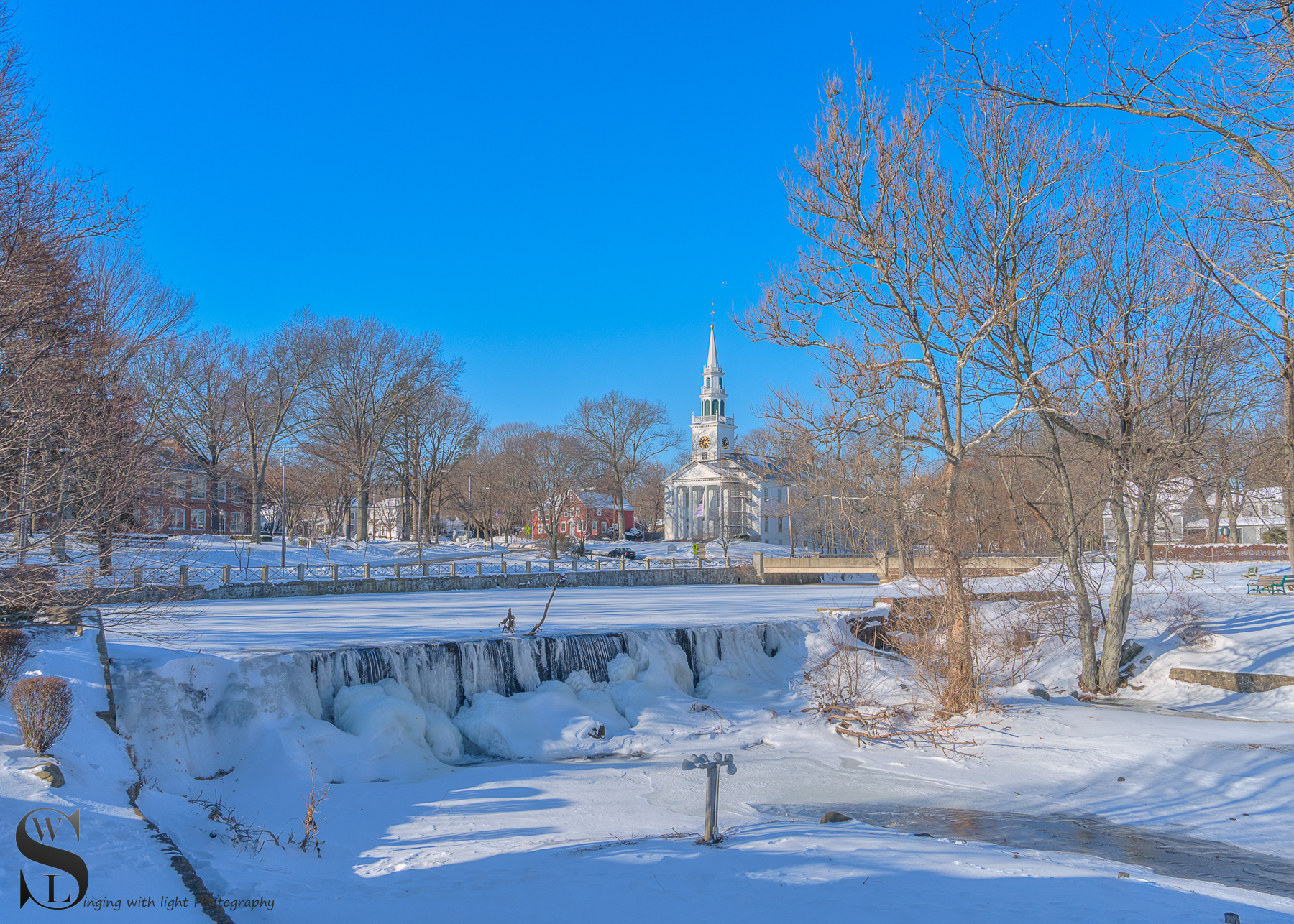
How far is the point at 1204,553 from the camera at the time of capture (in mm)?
36344

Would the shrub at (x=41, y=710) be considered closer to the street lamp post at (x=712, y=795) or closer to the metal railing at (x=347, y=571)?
the street lamp post at (x=712, y=795)

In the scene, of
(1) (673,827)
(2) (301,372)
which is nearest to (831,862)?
(1) (673,827)

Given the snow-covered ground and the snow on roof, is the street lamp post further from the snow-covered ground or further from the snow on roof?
the snow on roof

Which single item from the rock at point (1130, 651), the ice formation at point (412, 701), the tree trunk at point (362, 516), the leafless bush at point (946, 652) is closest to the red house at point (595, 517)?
the tree trunk at point (362, 516)

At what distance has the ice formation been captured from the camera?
40.1 ft

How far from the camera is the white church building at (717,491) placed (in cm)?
7600

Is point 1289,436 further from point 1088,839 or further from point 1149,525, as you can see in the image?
point 1088,839

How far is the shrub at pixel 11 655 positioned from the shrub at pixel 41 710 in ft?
4.70

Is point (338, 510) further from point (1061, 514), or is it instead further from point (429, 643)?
point (1061, 514)

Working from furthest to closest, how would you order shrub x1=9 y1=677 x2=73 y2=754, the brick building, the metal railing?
1. the brick building
2. the metal railing
3. shrub x1=9 y1=677 x2=73 y2=754

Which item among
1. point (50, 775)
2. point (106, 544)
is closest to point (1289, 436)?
point (50, 775)

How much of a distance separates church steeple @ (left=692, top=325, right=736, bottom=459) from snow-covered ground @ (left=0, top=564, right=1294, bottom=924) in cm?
6792

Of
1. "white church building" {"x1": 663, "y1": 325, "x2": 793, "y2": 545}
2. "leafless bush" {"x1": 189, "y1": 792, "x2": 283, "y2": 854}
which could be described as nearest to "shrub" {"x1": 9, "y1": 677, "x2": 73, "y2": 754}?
"leafless bush" {"x1": 189, "y1": 792, "x2": 283, "y2": 854}

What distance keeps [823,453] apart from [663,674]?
6.09m
